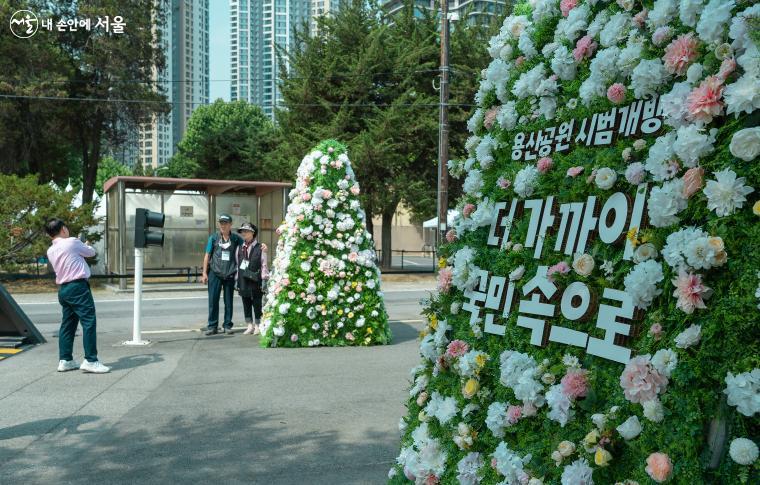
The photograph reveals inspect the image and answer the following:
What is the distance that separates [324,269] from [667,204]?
24.3 feet

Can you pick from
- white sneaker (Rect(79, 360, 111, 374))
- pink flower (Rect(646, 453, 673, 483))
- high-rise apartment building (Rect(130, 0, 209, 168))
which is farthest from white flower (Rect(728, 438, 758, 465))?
high-rise apartment building (Rect(130, 0, 209, 168))

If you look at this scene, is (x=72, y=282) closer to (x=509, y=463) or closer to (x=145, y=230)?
(x=145, y=230)

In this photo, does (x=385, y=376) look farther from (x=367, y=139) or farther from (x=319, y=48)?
(x=319, y=48)

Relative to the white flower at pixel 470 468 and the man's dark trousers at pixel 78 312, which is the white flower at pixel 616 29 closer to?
the white flower at pixel 470 468

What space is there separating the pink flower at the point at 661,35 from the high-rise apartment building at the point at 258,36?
114ft

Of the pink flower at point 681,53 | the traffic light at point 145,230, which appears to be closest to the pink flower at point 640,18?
the pink flower at point 681,53

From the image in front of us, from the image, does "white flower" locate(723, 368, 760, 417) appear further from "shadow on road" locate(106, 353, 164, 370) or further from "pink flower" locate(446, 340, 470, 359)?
"shadow on road" locate(106, 353, 164, 370)

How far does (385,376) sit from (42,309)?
1027 cm

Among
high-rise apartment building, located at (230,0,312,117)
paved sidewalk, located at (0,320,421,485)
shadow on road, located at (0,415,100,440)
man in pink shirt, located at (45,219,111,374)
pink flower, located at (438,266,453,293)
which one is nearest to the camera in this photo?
pink flower, located at (438,266,453,293)

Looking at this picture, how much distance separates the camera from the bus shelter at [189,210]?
2072 cm

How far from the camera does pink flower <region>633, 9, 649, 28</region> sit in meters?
2.59

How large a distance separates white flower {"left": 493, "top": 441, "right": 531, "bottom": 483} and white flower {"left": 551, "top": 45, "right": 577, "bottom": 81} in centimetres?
153

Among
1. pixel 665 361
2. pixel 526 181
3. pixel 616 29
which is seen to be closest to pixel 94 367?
pixel 526 181

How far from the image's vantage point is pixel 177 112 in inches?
2188
